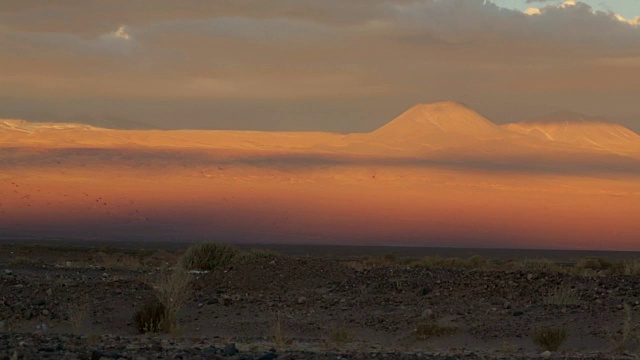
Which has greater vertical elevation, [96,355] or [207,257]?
[207,257]

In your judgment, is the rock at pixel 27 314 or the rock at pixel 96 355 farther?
the rock at pixel 27 314

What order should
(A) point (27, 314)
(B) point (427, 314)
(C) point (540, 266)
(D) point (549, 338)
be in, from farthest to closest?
(C) point (540, 266) < (B) point (427, 314) < (A) point (27, 314) < (D) point (549, 338)

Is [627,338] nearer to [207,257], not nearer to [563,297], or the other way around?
[563,297]

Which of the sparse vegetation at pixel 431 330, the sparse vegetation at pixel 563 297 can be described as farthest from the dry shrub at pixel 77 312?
the sparse vegetation at pixel 563 297

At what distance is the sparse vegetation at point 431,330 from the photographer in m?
23.2

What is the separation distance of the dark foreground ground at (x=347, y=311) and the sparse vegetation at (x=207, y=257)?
19.1ft

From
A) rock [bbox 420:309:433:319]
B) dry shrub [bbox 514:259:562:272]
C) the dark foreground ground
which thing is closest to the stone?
the dark foreground ground

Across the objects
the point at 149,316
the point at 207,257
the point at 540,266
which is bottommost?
the point at 149,316

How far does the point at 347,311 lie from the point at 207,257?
13.1 m

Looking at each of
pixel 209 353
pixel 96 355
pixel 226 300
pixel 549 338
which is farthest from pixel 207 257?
pixel 96 355

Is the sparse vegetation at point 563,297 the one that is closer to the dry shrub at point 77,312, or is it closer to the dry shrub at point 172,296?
the dry shrub at point 172,296

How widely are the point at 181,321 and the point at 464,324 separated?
22.9ft

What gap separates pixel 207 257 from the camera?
38406 mm

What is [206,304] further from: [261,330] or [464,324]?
[464,324]
